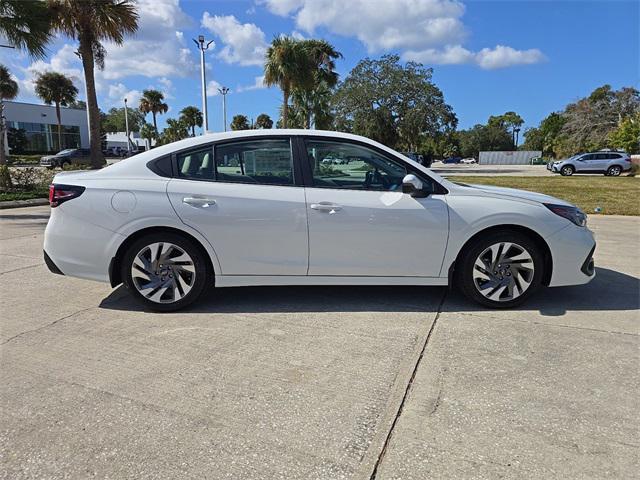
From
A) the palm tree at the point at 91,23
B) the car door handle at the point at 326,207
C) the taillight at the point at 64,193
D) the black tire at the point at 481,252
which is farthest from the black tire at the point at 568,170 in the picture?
the taillight at the point at 64,193

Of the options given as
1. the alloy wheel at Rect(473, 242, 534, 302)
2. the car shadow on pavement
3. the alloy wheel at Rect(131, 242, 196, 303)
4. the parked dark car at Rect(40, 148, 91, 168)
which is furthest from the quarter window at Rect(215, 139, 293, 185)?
the parked dark car at Rect(40, 148, 91, 168)

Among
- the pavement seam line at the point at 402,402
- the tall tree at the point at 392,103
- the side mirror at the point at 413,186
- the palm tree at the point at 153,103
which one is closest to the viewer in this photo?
the pavement seam line at the point at 402,402

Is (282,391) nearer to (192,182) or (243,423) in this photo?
(243,423)

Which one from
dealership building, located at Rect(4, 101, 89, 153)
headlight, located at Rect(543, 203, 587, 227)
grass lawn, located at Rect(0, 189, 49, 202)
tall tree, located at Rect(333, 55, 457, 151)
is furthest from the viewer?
dealership building, located at Rect(4, 101, 89, 153)

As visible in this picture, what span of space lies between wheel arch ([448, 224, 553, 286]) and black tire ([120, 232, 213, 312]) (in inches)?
86.1

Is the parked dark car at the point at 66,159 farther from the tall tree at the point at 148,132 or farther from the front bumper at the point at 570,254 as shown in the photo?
the tall tree at the point at 148,132

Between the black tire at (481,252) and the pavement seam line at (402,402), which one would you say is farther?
the black tire at (481,252)

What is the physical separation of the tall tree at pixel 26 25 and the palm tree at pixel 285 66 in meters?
17.3

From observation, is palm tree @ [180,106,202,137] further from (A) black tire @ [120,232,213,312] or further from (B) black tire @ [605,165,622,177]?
(A) black tire @ [120,232,213,312]

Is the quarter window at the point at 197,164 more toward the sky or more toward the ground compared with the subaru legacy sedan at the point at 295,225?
more toward the sky

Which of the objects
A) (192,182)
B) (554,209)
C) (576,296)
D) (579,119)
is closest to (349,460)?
(192,182)

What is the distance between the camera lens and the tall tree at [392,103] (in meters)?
37.8

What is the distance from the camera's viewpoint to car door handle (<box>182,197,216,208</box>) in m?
3.85

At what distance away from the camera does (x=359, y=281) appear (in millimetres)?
4012
